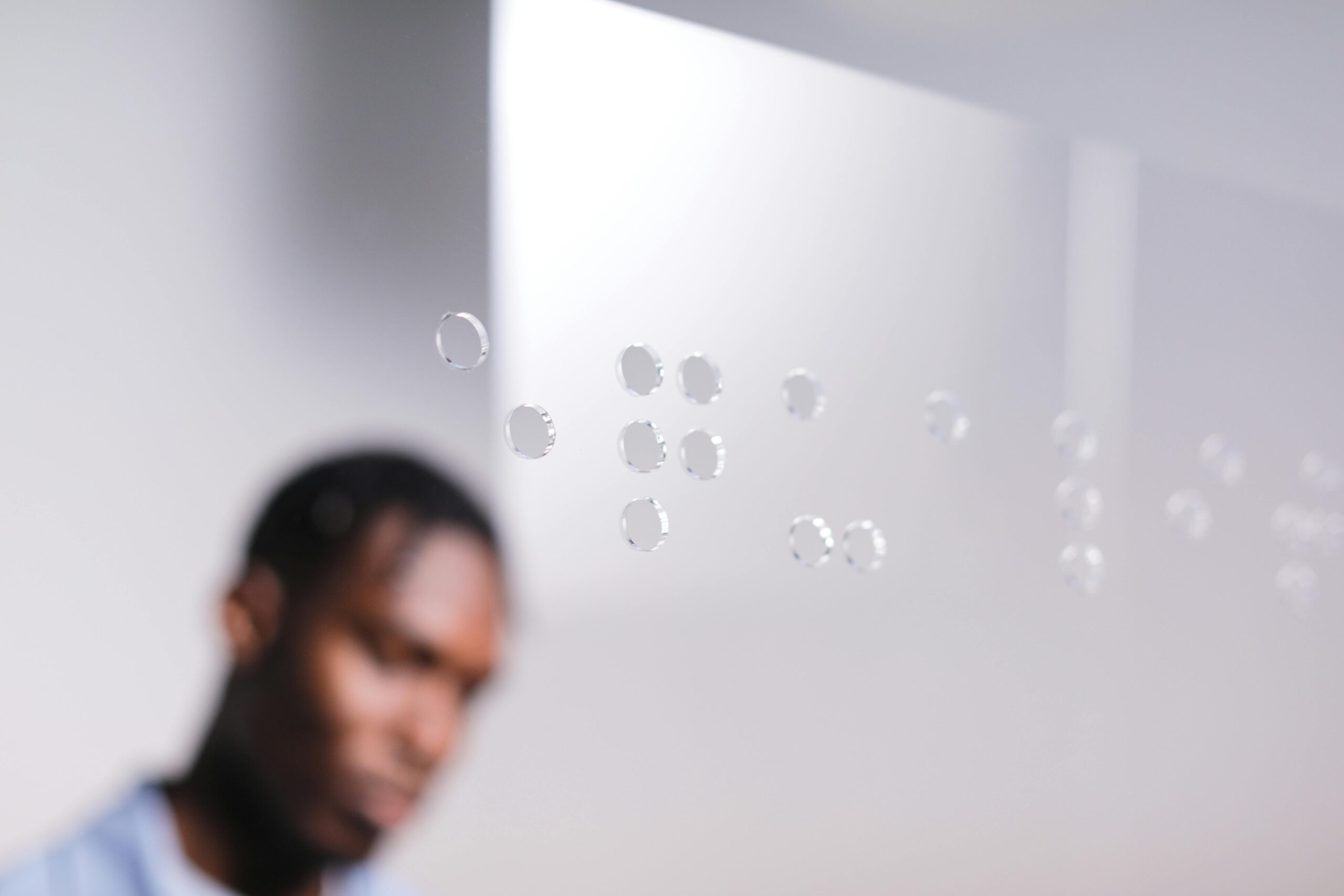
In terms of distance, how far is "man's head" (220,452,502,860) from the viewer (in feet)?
2.17

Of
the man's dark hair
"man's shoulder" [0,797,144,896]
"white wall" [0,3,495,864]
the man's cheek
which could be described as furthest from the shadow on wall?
"man's shoulder" [0,797,144,896]

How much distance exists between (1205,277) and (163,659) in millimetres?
1004

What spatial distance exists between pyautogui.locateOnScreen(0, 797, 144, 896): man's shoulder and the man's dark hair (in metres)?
0.15

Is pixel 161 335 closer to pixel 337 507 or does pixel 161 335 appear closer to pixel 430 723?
pixel 337 507

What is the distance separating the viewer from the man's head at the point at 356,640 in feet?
2.17

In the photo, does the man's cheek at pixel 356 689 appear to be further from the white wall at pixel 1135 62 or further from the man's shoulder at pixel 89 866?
the white wall at pixel 1135 62

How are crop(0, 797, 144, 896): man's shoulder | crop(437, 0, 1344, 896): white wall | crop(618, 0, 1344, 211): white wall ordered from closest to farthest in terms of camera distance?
crop(0, 797, 144, 896): man's shoulder < crop(437, 0, 1344, 896): white wall < crop(618, 0, 1344, 211): white wall

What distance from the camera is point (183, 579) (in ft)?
2.12

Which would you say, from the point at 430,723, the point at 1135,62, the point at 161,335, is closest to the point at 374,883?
the point at 430,723

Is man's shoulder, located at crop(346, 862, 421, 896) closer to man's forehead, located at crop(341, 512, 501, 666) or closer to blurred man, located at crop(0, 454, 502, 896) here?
blurred man, located at crop(0, 454, 502, 896)

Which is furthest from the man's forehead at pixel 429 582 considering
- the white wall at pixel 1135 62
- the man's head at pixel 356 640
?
the white wall at pixel 1135 62

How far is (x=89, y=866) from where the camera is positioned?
24.9 inches

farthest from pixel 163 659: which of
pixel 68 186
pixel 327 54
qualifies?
pixel 327 54

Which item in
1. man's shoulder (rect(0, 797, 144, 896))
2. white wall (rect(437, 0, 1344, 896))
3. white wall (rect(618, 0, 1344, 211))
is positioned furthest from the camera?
white wall (rect(618, 0, 1344, 211))
